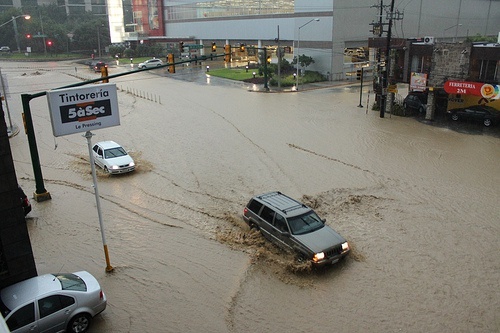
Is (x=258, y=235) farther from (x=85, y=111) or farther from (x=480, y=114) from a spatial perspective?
(x=480, y=114)

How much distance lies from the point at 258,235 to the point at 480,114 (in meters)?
21.4

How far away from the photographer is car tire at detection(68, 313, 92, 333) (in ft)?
30.9

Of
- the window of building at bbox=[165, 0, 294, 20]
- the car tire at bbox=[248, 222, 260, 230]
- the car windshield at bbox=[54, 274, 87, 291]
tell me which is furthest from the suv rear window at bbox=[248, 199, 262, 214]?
the window of building at bbox=[165, 0, 294, 20]

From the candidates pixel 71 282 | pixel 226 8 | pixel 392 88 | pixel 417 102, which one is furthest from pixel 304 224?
pixel 226 8

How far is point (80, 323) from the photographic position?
959 cm

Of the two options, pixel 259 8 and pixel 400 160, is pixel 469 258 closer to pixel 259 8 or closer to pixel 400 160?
pixel 400 160

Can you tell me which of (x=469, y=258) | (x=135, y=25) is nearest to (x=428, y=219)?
(x=469, y=258)

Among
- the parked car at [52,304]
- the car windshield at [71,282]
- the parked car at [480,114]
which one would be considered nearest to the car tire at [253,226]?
the parked car at [52,304]

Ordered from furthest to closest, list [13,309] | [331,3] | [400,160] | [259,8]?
1. [259,8]
2. [331,3]
3. [400,160]
4. [13,309]

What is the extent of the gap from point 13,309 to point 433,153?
2074 cm

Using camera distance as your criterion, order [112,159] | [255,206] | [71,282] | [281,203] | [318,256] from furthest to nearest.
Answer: [112,159] < [255,206] < [281,203] < [318,256] < [71,282]

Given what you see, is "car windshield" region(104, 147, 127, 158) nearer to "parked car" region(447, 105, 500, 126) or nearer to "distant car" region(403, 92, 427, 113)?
Result: "distant car" region(403, 92, 427, 113)

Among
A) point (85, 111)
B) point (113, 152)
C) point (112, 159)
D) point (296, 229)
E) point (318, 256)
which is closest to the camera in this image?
point (318, 256)

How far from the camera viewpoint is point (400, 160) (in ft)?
72.8
